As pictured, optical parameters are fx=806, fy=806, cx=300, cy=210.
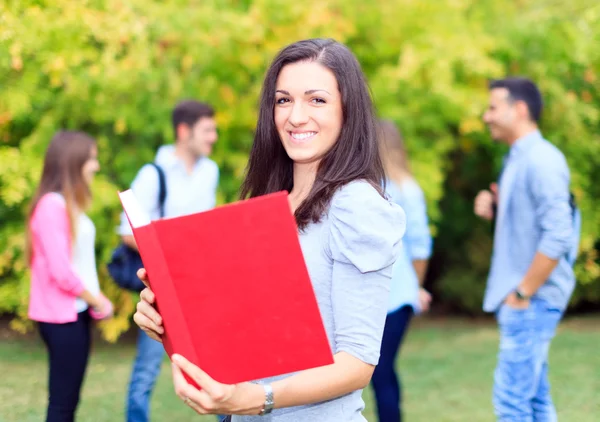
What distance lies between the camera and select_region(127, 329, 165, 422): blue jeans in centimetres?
478

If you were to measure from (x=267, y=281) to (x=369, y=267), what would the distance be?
0.27 m

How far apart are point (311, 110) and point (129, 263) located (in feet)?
10.0

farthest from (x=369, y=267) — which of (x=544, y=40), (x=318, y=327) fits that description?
(x=544, y=40)

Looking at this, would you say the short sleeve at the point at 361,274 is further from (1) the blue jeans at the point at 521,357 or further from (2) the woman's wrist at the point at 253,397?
(1) the blue jeans at the point at 521,357

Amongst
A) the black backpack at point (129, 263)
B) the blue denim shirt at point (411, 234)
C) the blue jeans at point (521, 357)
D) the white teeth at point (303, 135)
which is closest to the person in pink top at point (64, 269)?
the black backpack at point (129, 263)

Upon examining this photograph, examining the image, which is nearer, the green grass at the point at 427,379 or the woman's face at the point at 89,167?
the woman's face at the point at 89,167

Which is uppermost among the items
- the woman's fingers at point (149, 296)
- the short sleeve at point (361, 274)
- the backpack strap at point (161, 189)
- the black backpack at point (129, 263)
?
the short sleeve at point (361, 274)

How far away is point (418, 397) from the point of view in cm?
674

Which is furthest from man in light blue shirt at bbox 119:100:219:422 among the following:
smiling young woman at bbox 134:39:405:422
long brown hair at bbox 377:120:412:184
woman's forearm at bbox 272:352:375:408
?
woman's forearm at bbox 272:352:375:408

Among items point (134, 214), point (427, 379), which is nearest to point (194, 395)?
point (134, 214)

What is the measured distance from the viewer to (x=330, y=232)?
6.12ft

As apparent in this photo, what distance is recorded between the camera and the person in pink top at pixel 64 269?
13.4 ft

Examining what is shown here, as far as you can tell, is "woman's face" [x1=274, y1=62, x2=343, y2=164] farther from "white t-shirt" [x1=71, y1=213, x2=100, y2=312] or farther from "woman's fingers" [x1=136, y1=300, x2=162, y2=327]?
"white t-shirt" [x1=71, y1=213, x2=100, y2=312]

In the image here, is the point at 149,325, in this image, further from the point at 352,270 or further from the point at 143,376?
the point at 143,376
